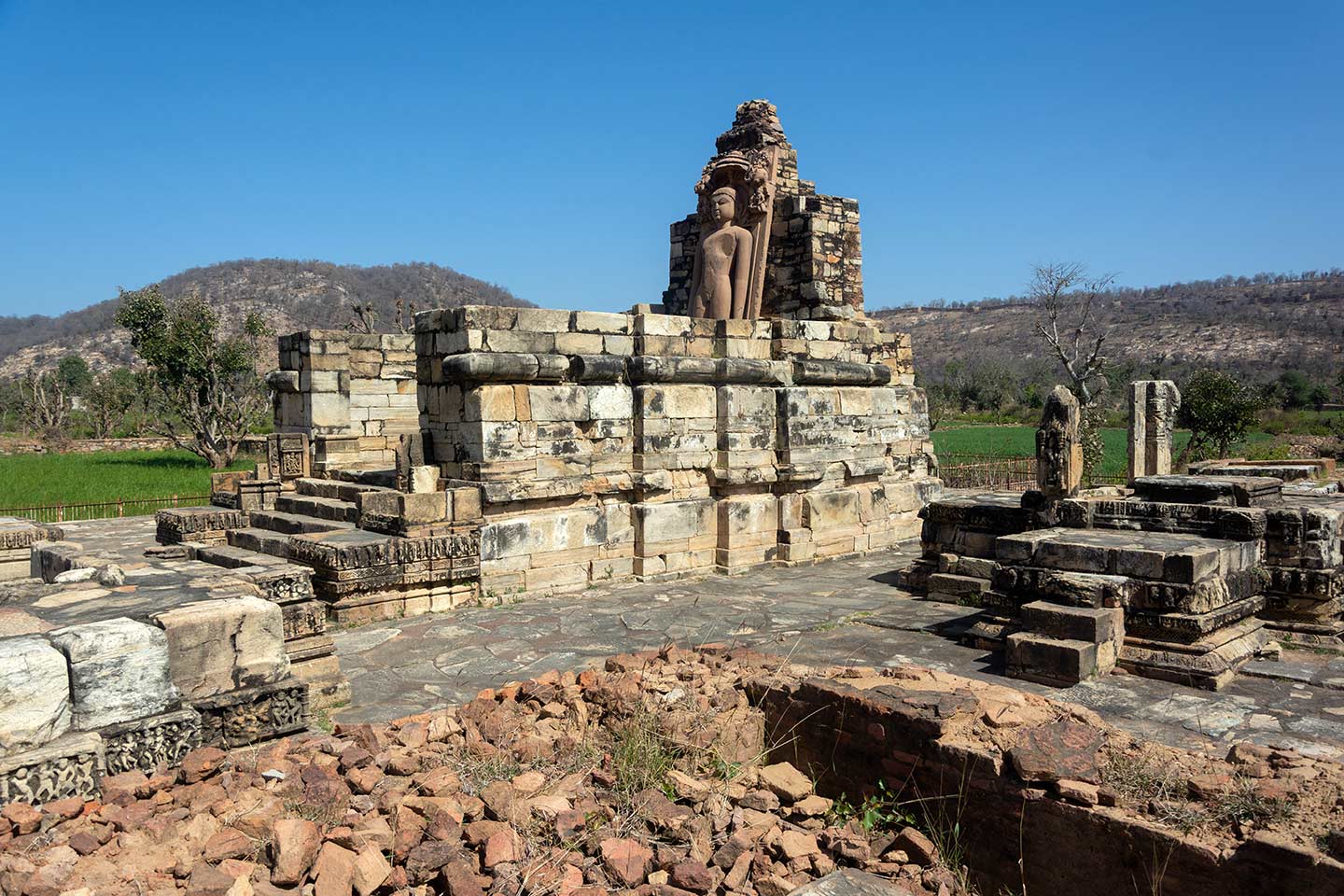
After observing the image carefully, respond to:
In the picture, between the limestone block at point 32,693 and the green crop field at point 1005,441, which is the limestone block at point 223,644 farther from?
the green crop field at point 1005,441

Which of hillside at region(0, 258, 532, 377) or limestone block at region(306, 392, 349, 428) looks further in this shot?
hillside at region(0, 258, 532, 377)

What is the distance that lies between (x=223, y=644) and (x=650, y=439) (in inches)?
208

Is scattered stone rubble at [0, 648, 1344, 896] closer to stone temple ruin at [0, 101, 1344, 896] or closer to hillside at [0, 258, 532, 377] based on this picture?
stone temple ruin at [0, 101, 1344, 896]

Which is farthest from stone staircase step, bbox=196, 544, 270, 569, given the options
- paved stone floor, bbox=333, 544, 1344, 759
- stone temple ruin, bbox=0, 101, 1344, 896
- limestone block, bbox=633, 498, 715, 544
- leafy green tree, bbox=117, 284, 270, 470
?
leafy green tree, bbox=117, 284, 270, 470

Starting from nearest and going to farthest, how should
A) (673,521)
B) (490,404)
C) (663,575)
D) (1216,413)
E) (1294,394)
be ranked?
(490,404) → (663,575) → (673,521) → (1216,413) → (1294,394)

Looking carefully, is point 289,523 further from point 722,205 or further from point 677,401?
point 722,205

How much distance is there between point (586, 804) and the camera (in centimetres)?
365

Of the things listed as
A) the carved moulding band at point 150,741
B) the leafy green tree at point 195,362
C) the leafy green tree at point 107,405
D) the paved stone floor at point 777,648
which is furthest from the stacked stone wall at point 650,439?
the leafy green tree at point 107,405

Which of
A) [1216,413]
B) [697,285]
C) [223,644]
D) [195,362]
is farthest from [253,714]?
[195,362]

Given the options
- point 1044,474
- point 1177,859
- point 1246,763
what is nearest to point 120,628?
point 1177,859

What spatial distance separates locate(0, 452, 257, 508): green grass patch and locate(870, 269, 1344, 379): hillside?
39.5 metres

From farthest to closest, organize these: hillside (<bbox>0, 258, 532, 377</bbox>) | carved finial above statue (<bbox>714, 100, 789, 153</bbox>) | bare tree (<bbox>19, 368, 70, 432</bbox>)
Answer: hillside (<bbox>0, 258, 532, 377</bbox>), bare tree (<bbox>19, 368, 70, 432</bbox>), carved finial above statue (<bbox>714, 100, 789, 153</bbox>)

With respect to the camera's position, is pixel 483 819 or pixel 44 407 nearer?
pixel 483 819

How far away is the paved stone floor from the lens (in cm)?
471
